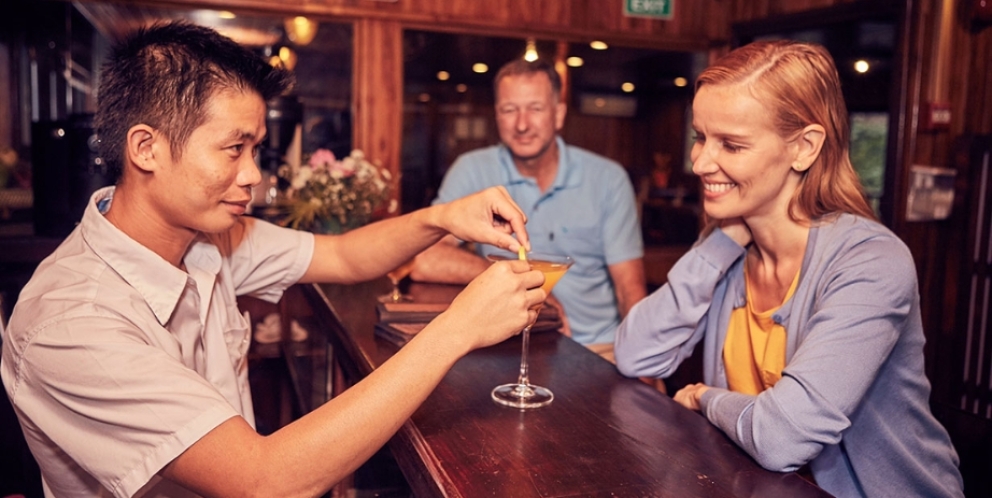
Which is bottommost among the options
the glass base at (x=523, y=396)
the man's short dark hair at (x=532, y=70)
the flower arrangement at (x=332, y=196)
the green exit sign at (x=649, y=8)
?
the glass base at (x=523, y=396)

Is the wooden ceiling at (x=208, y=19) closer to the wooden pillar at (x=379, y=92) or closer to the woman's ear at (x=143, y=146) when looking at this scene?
the wooden pillar at (x=379, y=92)

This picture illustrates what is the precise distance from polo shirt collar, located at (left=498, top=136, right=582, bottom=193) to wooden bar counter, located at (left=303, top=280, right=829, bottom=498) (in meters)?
1.48

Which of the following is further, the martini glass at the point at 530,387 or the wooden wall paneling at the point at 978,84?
the wooden wall paneling at the point at 978,84

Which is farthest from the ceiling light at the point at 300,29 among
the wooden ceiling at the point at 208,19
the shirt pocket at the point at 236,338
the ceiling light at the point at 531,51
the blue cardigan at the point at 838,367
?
the blue cardigan at the point at 838,367

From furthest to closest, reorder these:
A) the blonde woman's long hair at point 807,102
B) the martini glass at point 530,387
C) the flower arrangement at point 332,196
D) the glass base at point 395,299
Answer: the flower arrangement at point 332,196, the glass base at point 395,299, the blonde woman's long hair at point 807,102, the martini glass at point 530,387

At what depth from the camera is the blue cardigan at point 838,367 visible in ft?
4.50

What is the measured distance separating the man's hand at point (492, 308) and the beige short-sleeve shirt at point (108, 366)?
1.26 ft

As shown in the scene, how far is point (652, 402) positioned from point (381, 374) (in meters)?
0.63

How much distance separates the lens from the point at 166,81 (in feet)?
4.63

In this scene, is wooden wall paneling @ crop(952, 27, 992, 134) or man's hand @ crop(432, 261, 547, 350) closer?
man's hand @ crop(432, 261, 547, 350)

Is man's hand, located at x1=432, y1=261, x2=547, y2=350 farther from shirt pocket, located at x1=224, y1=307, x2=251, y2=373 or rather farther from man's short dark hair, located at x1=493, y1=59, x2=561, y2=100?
man's short dark hair, located at x1=493, y1=59, x2=561, y2=100

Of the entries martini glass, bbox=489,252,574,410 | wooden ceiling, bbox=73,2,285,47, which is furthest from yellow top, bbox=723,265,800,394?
wooden ceiling, bbox=73,2,285,47

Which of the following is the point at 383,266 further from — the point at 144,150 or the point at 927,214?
the point at 927,214

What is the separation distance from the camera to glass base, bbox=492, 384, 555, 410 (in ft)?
5.01
